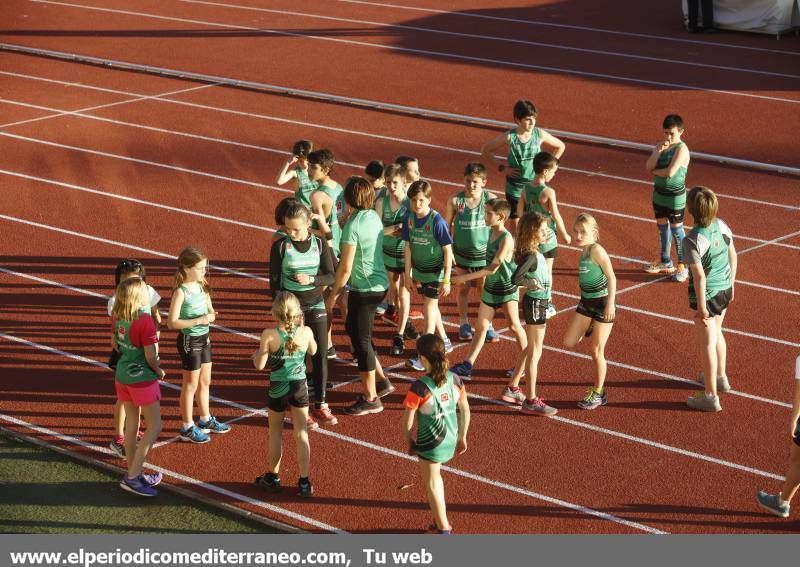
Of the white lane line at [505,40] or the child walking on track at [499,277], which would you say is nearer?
the child walking on track at [499,277]

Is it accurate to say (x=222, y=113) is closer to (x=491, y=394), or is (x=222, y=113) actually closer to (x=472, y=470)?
(x=491, y=394)

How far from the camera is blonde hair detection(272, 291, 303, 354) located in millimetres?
8109

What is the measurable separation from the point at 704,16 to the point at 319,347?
1743 cm

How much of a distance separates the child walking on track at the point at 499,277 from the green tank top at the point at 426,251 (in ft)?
0.76

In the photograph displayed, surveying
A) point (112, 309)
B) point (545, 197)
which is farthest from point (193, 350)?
point (545, 197)

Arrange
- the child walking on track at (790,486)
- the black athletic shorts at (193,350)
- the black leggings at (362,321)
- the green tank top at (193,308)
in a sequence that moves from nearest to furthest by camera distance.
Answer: the child walking on track at (790,486), the green tank top at (193,308), the black athletic shorts at (193,350), the black leggings at (362,321)

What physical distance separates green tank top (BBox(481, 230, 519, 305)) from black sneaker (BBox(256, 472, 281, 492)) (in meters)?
2.52

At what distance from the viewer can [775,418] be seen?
31.6ft

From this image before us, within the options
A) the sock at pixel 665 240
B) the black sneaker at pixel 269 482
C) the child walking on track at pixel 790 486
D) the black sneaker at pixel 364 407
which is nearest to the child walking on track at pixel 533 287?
the black sneaker at pixel 364 407

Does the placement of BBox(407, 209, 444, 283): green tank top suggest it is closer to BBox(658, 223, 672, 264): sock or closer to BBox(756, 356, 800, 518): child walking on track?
BBox(756, 356, 800, 518): child walking on track

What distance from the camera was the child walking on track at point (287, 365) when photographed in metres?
8.14

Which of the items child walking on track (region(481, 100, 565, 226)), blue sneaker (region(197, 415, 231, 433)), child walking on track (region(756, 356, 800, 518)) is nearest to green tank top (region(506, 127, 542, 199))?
child walking on track (region(481, 100, 565, 226))

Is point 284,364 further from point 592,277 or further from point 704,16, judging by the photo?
point 704,16

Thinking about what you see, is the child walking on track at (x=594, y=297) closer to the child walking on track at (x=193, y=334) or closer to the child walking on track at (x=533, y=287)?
the child walking on track at (x=533, y=287)
